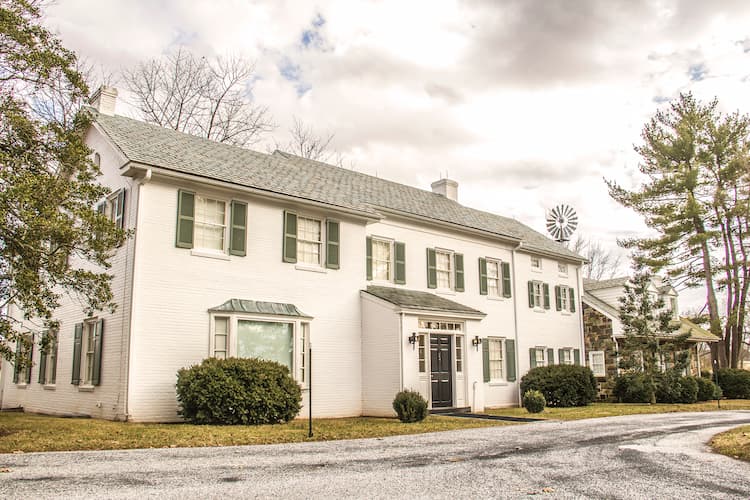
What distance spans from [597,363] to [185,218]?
2010cm

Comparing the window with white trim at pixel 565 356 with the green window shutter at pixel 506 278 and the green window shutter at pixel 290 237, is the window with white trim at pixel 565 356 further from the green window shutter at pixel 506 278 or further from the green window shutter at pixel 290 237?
the green window shutter at pixel 290 237

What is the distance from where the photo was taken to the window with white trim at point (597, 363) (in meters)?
27.4

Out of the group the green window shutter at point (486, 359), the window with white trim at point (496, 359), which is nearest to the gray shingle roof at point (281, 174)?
the window with white trim at point (496, 359)

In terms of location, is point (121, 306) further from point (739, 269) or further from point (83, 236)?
point (739, 269)

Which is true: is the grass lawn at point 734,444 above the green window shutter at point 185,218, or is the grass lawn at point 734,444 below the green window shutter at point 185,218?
below

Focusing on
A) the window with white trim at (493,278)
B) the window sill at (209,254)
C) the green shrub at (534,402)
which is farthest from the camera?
the window with white trim at (493,278)

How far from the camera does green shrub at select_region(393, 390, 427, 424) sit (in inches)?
599

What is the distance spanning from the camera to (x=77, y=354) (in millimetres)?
15867

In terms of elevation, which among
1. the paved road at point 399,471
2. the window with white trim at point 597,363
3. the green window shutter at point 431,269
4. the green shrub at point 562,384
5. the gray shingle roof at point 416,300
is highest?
the green window shutter at point 431,269

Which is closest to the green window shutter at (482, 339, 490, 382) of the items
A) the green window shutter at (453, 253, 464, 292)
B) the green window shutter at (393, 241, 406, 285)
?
the green window shutter at (453, 253, 464, 292)

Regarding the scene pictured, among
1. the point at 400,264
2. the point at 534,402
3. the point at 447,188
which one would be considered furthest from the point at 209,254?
the point at 447,188

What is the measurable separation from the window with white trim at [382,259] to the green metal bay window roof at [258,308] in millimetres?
3667

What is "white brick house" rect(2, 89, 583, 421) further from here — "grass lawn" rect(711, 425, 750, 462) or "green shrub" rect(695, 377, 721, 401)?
"green shrub" rect(695, 377, 721, 401)

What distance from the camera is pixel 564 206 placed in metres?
31.5
